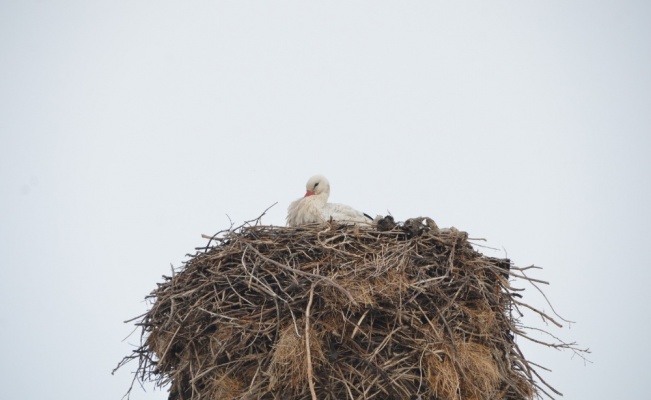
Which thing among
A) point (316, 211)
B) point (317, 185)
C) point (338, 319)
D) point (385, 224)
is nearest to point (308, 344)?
point (338, 319)

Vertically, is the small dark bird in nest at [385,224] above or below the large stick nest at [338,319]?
above

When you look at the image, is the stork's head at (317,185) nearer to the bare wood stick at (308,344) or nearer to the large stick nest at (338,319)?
the large stick nest at (338,319)

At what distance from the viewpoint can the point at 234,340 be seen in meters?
4.54

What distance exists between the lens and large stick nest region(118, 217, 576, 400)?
4.31 metres

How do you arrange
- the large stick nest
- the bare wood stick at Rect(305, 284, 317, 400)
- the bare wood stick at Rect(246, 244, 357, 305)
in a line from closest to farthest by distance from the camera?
the bare wood stick at Rect(305, 284, 317, 400)
the bare wood stick at Rect(246, 244, 357, 305)
the large stick nest

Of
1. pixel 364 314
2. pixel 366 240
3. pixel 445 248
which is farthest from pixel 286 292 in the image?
pixel 445 248

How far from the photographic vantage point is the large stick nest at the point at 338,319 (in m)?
4.31

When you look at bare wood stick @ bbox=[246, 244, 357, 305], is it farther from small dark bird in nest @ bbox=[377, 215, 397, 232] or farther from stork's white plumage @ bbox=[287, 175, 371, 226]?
stork's white plumage @ bbox=[287, 175, 371, 226]

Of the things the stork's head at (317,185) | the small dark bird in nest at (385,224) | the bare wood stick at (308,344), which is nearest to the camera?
the bare wood stick at (308,344)

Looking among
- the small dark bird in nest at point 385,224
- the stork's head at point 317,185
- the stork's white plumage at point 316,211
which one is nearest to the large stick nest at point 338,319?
the small dark bird in nest at point 385,224

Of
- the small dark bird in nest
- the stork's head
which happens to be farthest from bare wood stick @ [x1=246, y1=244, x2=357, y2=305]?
the stork's head

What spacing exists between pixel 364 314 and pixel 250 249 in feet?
3.46

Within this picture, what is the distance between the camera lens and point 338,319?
4.39 m

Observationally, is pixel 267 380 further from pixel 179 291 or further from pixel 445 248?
pixel 445 248
